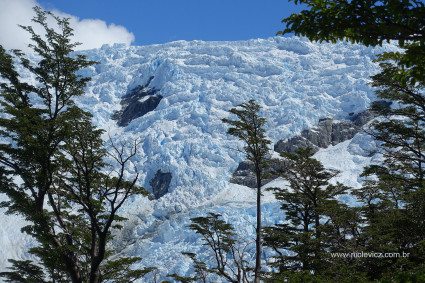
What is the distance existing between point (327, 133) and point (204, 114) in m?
39.0

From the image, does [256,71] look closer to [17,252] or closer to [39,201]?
[17,252]

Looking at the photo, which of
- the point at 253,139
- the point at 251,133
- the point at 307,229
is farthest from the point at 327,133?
the point at 253,139

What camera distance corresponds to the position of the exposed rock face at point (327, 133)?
8544 cm

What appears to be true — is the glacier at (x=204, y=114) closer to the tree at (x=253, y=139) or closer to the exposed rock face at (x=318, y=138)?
the exposed rock face at (x=318, y=138)

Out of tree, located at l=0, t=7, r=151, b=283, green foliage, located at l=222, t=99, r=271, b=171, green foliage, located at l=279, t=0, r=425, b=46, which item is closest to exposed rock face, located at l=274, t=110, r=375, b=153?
green foliage, located at l=222, t=99, r=271, b=171

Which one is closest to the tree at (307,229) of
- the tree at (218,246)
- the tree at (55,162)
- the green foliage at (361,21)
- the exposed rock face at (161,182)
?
the tree at (218,246)

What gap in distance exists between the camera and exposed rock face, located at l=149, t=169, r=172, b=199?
3139 inches

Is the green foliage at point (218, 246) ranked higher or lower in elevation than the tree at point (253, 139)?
lower

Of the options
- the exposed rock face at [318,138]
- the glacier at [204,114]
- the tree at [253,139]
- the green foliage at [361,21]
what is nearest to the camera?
the green foliage at [361,21]

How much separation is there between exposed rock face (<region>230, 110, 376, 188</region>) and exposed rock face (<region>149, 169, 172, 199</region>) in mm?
17666

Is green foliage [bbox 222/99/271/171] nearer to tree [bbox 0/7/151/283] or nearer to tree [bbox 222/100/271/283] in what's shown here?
tree [bbox 222/100/271/283]

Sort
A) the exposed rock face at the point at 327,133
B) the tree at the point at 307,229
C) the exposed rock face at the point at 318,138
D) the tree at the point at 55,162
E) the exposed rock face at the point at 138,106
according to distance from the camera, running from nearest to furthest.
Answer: the tree at the point at 55,162 → the tree at the point at 307,229 → the exposed rock face at the point at 318,138 → the exposed rock face at the point at 327,133 → the exposed rock face at the point at 138,106

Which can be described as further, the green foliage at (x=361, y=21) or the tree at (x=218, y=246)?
the tree at (x=218, y=246)

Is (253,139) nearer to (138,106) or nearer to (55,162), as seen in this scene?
(55,162)
